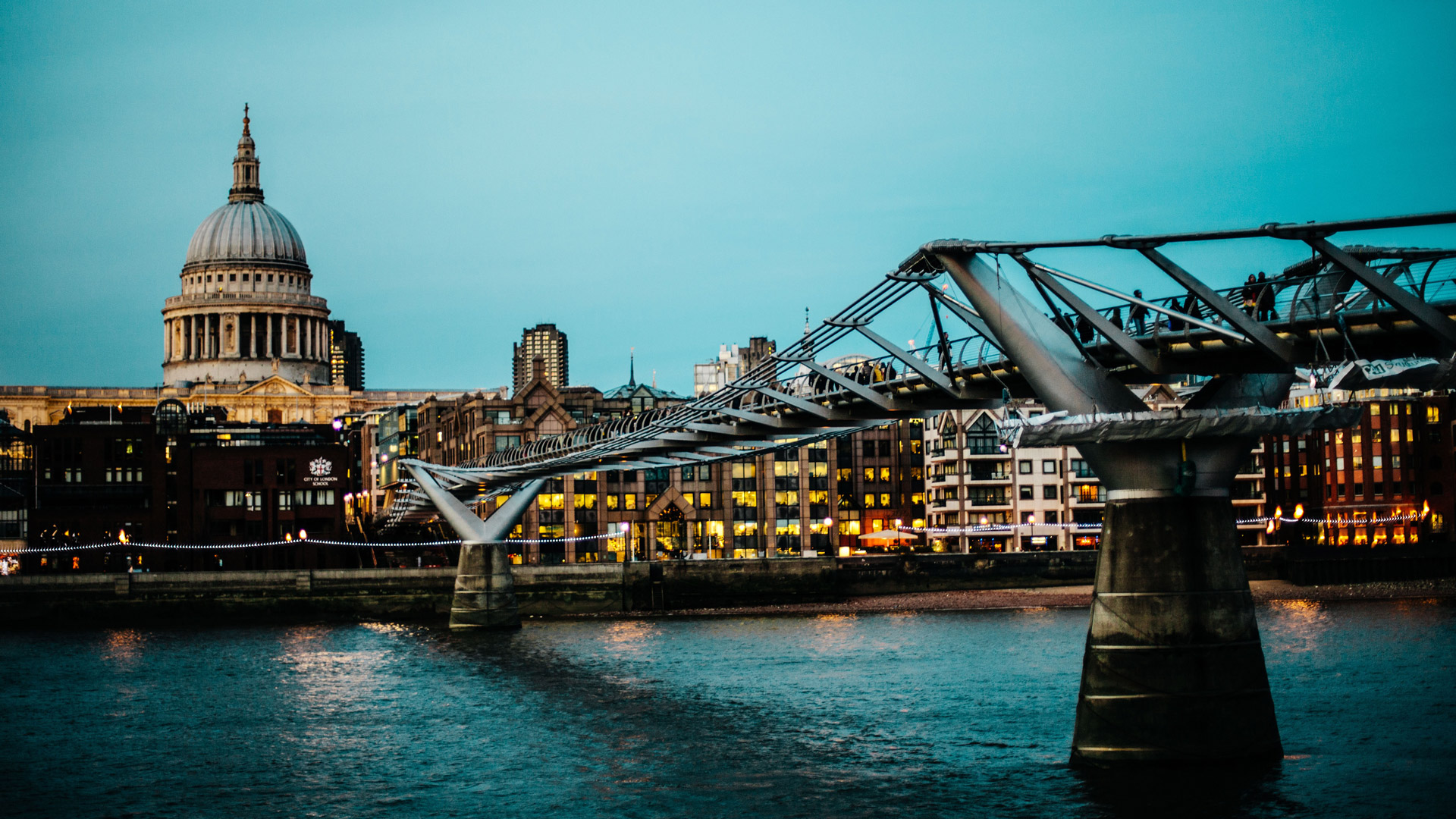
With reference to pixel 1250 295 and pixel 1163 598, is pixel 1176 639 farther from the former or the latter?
pixel 1250 295

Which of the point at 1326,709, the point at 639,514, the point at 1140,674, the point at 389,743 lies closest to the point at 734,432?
the point at 389,743

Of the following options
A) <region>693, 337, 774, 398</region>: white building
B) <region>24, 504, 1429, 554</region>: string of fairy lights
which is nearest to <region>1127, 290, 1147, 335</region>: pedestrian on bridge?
<region>24, 504, 1429, 554</region>: string of fairy lights

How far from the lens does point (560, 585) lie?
98188mm

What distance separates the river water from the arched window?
150ft

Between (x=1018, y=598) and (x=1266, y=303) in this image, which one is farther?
(x=1018, y=598)

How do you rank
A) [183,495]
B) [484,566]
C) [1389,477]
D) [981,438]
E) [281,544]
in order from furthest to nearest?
[1389,477], [183,495], [981,438], [281,544], [484,566]

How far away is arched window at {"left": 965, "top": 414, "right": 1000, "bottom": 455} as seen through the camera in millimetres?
122125

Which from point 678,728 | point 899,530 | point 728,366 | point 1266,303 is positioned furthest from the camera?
point 728,366

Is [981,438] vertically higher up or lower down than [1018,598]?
higher up

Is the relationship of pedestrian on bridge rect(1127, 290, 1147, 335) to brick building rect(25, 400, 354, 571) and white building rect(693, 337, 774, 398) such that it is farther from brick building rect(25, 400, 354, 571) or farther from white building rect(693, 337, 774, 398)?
white building rect(693, 337, 774, 398)

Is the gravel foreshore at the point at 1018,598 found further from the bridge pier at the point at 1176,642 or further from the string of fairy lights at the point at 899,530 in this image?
the bridge pier at the point at 1176,642

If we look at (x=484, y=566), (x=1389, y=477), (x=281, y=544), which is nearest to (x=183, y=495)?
(x=281, y=544)

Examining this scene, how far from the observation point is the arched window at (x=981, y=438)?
401ft

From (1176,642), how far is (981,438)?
91.6m
